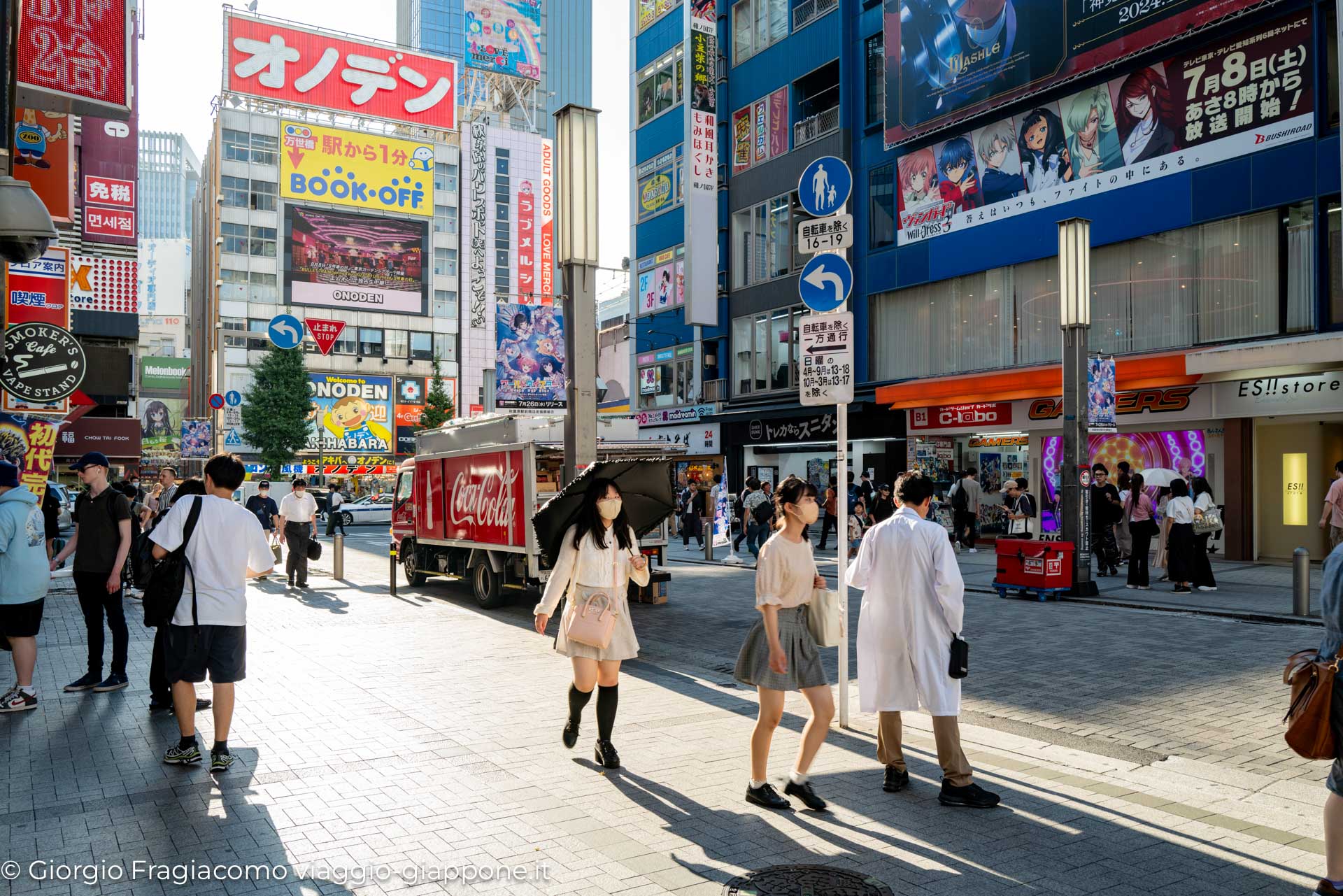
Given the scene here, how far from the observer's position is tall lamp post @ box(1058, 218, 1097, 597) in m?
14.6

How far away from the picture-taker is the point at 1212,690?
25.7ft

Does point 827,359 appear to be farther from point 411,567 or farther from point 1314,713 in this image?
point 411,567

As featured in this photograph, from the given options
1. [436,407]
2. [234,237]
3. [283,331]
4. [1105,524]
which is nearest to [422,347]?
[436,407]

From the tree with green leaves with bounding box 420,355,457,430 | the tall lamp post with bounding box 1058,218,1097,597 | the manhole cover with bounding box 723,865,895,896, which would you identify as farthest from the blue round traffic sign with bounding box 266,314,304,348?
the manhole cover with bounding box 723,865,895,896

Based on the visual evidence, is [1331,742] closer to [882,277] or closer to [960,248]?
[960,248]

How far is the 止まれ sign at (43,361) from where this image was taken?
12.1 metres

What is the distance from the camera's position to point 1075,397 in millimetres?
14688

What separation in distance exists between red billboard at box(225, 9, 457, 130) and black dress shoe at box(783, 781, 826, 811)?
6407 centimetres

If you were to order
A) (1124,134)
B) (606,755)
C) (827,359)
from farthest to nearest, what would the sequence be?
(1124,134) < (827,359) < (606,755)

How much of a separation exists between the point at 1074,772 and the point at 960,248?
20.4m

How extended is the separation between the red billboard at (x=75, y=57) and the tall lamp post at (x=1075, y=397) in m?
13.9

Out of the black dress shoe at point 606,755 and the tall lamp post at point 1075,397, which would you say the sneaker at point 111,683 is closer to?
the black dress shoe at point 606,755

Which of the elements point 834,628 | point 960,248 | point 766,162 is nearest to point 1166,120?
point 960,248

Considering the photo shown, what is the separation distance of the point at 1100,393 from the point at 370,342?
57643 millimetres
